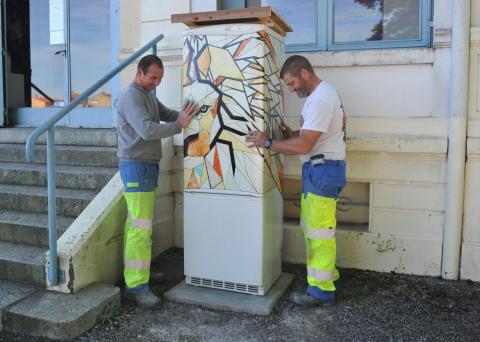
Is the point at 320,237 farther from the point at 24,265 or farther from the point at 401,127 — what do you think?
the point at 24,265

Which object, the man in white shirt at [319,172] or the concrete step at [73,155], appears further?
the concrete step at [73,155]

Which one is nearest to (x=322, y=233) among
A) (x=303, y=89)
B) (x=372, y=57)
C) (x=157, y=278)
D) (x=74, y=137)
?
(x=303, y=89)

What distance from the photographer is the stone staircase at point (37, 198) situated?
3.72 meters

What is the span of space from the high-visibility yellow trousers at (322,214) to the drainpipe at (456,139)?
42.9 inches

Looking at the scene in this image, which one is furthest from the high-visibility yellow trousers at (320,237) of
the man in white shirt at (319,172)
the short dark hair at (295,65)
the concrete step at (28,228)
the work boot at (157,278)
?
the concrete step at (28,228)

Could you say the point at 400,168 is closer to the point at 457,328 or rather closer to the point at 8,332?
the point at 457,328

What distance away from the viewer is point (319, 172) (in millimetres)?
3703

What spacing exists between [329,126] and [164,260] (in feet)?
7.11

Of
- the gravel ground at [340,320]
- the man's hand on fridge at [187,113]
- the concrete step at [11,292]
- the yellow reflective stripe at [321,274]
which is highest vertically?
the man's hand on fridge at [187,113]

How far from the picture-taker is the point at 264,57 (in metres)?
3.72

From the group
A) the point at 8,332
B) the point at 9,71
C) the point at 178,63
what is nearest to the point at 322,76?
the point at 178,63

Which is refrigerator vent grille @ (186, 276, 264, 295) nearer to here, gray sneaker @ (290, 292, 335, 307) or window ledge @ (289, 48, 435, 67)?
gray sneaker @ (290, 292, 335, 307)

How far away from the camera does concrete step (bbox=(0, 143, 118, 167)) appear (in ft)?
15.8

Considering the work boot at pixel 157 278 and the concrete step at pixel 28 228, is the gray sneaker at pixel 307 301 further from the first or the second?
the concrete step at pixel 28 228
